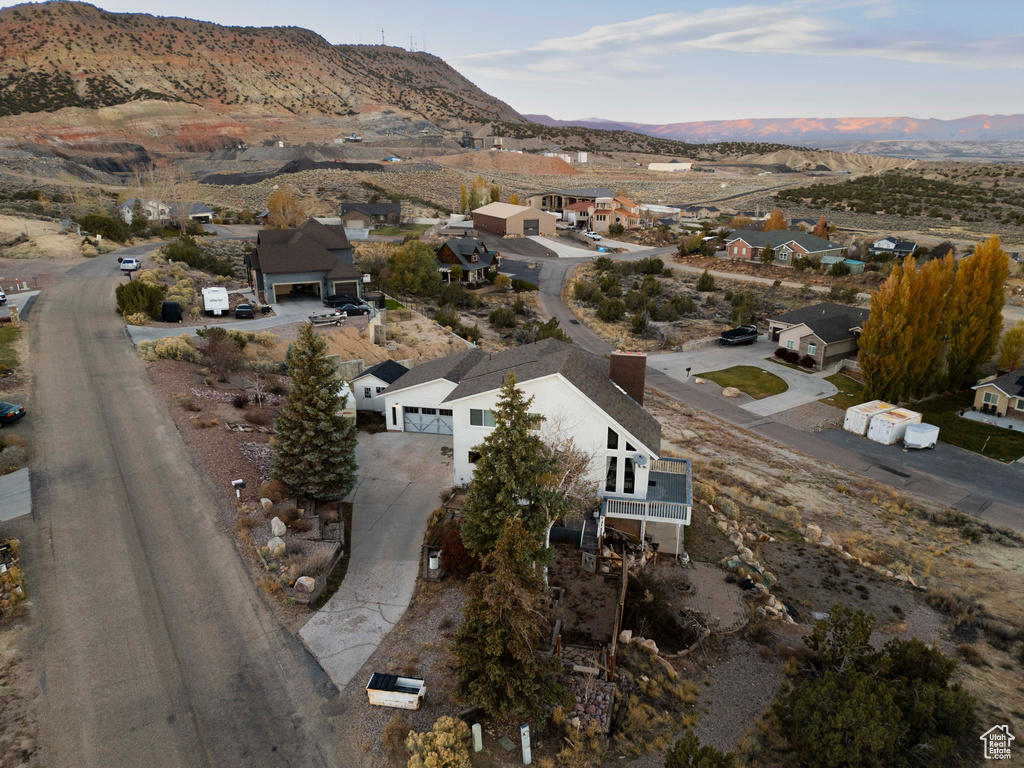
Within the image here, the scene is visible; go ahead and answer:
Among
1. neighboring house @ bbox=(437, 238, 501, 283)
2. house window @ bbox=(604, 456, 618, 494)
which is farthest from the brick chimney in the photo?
neighboring house @ bbox=(437, 238, 501, 283)

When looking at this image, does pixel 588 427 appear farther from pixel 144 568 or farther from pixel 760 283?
pixel 760 283

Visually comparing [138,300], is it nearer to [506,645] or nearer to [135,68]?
[506,645]

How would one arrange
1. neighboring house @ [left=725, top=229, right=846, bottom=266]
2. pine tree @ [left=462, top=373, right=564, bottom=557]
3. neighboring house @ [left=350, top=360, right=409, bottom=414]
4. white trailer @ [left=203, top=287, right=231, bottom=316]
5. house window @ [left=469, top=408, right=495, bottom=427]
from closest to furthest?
1. pine tree @ [left=462, top=373, right=564, bottom=557]
2. house window @ [left=469, top=408, right=495, bottom=427]
3. neighboring house @ [left=350, top=360, right=409, bottom=414]
4. white trailer @ [left=203, top=287, right=231, bottom=316]
5. neighboring house @ [left=725, top=229, right=846, bottom=266]

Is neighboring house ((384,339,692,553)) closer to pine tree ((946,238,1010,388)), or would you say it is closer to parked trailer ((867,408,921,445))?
parked trailer ((867,408,921,445))

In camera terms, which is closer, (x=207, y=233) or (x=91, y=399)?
(x=91, y=399)

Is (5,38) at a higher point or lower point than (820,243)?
higher

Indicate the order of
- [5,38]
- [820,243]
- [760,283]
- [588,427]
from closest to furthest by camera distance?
[588,427] < [760,283] < [820,243] < [5,38]

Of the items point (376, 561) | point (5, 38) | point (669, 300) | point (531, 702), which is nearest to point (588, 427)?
point (376, 561)
